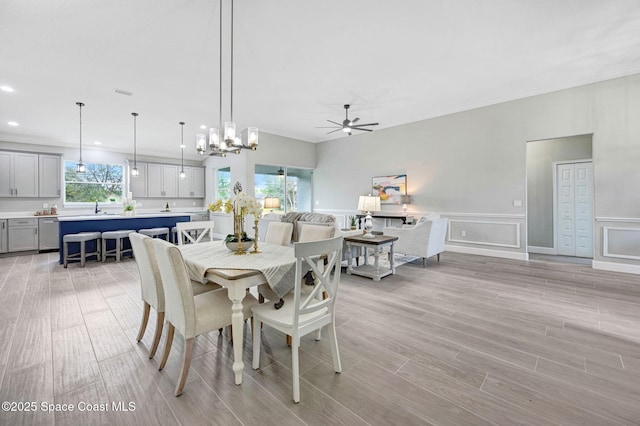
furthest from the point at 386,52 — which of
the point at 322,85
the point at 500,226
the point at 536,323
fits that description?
the point at 500,226

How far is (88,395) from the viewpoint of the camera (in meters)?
1.63

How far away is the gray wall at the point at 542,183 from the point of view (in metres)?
5.71

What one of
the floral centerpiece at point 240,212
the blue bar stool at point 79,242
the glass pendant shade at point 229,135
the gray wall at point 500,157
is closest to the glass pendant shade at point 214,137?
the glass pendant shade at point 229,135

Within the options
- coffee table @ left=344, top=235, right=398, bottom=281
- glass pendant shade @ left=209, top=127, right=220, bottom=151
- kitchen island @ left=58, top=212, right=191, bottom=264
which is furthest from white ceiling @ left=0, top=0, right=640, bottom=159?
coffee table @ left=344, top=235, right=398, bottom=281

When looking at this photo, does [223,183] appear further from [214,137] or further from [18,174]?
[214,137]

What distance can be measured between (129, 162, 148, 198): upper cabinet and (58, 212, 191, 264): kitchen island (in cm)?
234

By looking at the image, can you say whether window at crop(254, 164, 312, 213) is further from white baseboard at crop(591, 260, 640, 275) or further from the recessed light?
white baseboard at crop(591, 260, 640, 275)

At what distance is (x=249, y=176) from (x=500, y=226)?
18.7 feet

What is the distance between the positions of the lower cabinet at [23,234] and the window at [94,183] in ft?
3.65

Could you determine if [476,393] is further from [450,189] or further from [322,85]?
[450,189]

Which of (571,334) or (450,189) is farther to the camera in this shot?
(450,189)

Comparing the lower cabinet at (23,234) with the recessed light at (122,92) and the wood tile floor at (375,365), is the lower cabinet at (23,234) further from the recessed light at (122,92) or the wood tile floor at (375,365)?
the recessed light at (122,92)

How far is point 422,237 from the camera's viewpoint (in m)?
4.62

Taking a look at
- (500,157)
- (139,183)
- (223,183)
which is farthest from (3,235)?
(500,157)
